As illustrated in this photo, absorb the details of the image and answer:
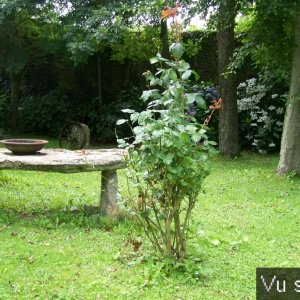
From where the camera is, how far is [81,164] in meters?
4.61

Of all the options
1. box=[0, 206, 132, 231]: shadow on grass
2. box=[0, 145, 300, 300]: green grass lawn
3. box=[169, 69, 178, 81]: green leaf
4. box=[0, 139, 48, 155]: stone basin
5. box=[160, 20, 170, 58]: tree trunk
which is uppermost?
box=[160, 20, 170, 58]: tree trunk

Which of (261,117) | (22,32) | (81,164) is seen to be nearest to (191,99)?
(81,164)

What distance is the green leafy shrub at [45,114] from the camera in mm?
11836

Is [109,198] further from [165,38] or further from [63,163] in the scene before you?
[165,38]

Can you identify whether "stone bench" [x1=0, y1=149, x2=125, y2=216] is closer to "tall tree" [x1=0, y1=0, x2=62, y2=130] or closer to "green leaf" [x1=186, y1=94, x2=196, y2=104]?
"green leaf" [x1=186, y1=94, x2=196, y2=104]

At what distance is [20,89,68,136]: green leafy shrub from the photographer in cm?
1184

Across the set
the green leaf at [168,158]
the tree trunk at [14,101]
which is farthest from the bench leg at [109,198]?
the tree trunk at [14,101]

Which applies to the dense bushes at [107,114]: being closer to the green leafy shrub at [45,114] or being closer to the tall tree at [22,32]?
the green leafy shrub at [45,114]

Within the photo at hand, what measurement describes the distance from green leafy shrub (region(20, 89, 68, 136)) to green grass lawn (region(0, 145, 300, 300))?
5254mm

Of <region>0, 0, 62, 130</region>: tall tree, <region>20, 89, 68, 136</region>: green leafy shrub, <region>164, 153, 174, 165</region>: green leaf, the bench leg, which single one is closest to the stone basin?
the bench leg

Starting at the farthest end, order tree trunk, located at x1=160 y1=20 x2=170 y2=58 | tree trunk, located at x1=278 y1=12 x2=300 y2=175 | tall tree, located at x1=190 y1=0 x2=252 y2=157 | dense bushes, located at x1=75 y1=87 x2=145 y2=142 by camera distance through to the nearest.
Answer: dense bushes, located at x1=75 y1=87 x2=145 y2=142
tree trunk, located at x1=160 y1=20 x2=170 y2=58
tall tree, located at x1=190 y1=0 x2=252 y2=157
tree trunk, located at x1=278 y1=12 x2=300 y2=175

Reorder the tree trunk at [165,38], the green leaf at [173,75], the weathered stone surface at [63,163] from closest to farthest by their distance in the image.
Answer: the green leaf at [173,75] < the weathered stone surface at [63,163] < the tree trunk at [165,38]

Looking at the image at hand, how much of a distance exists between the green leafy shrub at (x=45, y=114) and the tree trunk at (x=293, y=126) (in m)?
6.20

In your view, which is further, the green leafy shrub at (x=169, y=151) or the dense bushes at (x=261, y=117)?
the dense bushes at (x=261, y=117)
